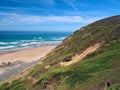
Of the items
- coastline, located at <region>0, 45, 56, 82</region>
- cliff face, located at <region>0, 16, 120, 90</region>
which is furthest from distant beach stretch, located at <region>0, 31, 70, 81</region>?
cliff face, located at <region>0, 16, 120, 90</region>

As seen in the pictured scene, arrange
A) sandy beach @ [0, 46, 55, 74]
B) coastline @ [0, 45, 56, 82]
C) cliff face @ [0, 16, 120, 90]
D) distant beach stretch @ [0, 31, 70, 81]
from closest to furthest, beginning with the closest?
cliff face @ [0, 16, 120, 90]
coastline @ [0, 45, 56, 82]
distant beach stretch @ [0, 31, 70, 81]
sandy beach @ [0, 46, 55, 74]

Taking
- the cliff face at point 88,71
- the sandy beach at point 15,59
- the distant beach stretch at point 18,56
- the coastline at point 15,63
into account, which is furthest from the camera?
the sandy beach at point 15,59

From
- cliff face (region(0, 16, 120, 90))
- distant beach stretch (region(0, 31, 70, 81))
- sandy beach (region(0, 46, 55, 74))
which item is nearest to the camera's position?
cliff face (region(0, 16, 120, 90))

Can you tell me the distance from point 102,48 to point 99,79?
25.7 feet

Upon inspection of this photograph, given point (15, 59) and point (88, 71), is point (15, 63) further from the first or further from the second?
point (88, 71)

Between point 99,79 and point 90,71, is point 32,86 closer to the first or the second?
point 90,71

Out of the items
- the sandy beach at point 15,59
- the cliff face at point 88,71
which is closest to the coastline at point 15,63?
the sandy beach at point 15,59

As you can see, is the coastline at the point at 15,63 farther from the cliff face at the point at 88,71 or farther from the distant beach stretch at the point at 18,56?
the cliff face at the point at 88,71

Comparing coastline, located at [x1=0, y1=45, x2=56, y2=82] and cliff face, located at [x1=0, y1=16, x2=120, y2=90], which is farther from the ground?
cliff face, located at [x1=0, y1=16, x2=120, y2=90]

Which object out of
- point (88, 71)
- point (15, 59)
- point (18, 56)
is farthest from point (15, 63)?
point (88, 71)

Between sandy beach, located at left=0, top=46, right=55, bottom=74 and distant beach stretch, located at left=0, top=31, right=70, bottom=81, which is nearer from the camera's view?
distant beach stretch, located at left=0, top=31, right=70, bottom=81

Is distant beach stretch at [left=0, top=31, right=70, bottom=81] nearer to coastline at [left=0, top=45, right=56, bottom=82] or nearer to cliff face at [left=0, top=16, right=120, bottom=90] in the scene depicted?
coastline at [left=0, top=45, right=56, bottom=82]

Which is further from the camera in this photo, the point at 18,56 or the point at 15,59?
the point at 18,56

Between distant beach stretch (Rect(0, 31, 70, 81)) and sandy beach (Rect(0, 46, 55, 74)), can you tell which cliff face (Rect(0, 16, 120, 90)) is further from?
sandy beach (Rect(0, 46, 55, 74))
